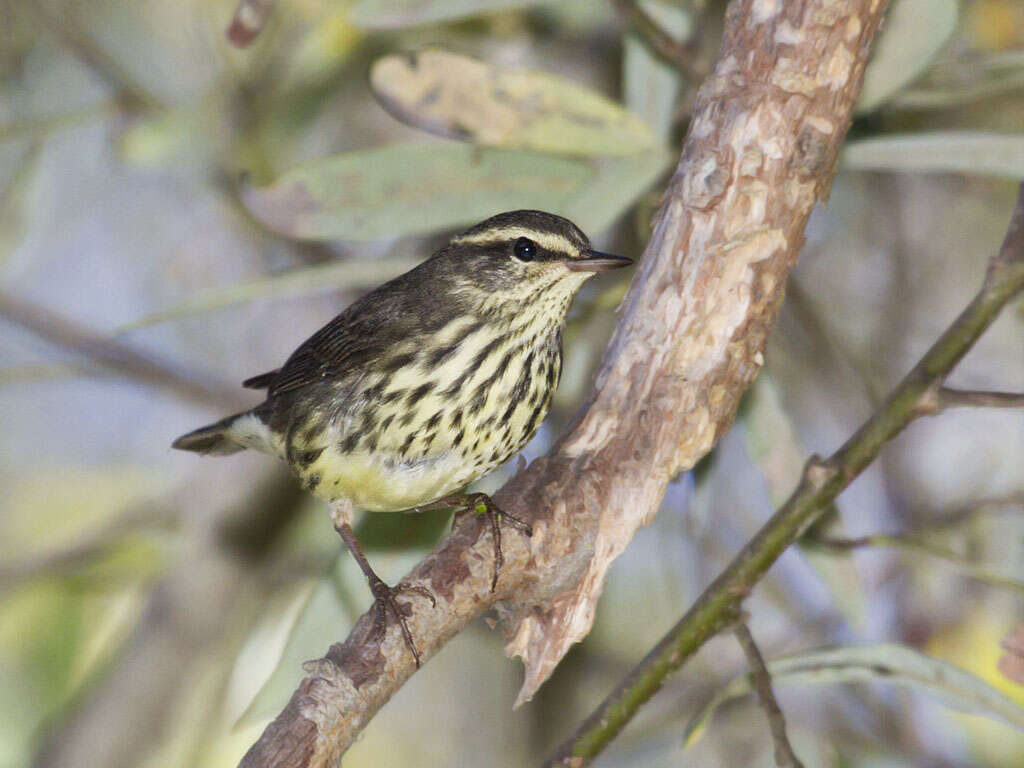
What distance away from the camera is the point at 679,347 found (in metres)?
2.37

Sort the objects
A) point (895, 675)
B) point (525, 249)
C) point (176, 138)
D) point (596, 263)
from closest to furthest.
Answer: point (895, 675), point (596, 263), point (525, 249), point (176, 138)

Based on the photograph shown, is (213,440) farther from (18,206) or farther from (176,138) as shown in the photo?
(18,206)

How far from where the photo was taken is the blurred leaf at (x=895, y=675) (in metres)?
2.54

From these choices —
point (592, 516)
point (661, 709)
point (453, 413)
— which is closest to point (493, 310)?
point (453, 413)

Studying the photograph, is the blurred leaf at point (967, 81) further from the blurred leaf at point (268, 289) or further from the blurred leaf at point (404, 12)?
the blurred leaf at point (268, 289)

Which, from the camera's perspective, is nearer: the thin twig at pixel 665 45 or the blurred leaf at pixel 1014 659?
the blurred leaf at pixel 1014 659

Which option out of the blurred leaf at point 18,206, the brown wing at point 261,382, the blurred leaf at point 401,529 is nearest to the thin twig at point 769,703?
the blurred leaf at point 401,529

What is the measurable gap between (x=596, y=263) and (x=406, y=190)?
583 millimetres

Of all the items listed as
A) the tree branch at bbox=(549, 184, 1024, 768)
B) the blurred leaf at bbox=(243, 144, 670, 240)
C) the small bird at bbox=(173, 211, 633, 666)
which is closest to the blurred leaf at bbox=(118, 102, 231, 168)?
the blurred leaf at bbox=(243, 144, 670, 240)

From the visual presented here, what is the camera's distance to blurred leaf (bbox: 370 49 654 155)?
2.83 meters

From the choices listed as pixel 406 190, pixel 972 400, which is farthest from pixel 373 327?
pixel 972 400

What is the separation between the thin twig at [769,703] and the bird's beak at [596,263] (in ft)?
2.74

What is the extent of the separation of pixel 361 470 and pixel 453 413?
0.27 m

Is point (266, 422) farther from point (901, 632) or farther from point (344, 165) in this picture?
point (901, 632)
